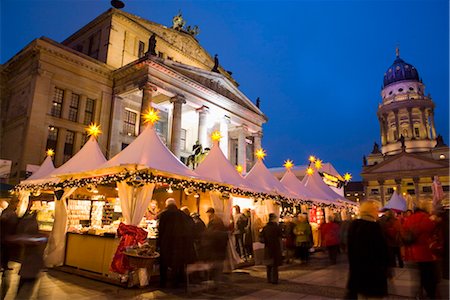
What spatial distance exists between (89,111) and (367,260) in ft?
76.6

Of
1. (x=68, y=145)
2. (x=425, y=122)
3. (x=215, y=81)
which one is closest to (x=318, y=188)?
(x=215, y=81)

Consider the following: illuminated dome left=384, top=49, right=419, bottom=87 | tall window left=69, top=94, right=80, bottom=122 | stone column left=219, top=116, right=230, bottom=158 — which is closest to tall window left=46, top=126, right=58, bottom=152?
tall window left=69, top=94, right=80, bottom=122

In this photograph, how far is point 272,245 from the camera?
27.4 feet

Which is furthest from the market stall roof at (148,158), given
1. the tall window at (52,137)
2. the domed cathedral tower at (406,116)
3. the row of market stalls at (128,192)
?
the domed cathedral tower at (406,116)

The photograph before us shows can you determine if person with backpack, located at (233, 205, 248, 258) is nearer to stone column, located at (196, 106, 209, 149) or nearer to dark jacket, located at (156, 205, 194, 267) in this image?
dark jacket, located at (156, 205, 194, 267)

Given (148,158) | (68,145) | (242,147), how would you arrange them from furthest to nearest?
(242,147) → (68,145) → (148,158)

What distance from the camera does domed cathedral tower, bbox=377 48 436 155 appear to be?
63875 millimetres

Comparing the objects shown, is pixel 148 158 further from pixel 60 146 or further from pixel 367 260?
pixel 60 146

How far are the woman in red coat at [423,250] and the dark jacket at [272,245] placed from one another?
10.4 feet

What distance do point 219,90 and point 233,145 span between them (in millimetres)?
8938

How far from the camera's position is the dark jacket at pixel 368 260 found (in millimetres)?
4277

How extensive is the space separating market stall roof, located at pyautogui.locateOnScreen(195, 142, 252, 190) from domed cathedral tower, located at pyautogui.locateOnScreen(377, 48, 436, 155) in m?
59.2

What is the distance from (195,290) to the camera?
7.16 metres

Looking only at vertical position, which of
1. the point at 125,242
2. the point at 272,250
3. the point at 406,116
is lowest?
the point at 272,250
